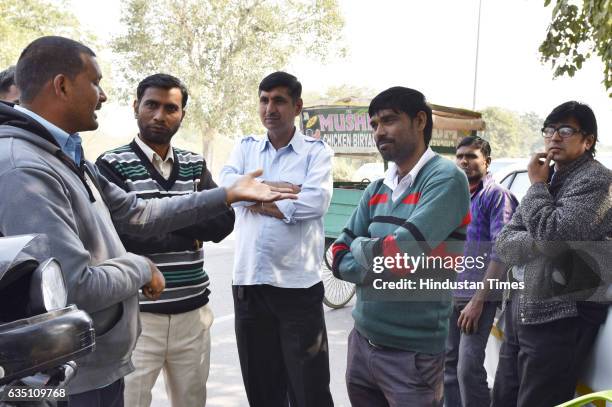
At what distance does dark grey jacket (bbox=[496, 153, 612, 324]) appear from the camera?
2.42 meters

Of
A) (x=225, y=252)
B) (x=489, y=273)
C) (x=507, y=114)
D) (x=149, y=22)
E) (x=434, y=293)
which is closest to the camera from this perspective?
(x=434, y=293)

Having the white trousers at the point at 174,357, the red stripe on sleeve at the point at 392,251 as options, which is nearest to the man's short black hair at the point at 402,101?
the red stripe on sleeve at the point at 392,251

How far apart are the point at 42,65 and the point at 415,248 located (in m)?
1.47

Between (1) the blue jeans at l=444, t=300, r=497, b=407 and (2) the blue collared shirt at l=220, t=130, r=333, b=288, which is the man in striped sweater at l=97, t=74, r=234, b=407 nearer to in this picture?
(2) the blue collared shirt at l=220, t=130, r=333, b=288

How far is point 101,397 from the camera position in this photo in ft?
6.10

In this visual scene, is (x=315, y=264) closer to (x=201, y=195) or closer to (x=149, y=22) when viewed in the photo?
(x=201, y=195)

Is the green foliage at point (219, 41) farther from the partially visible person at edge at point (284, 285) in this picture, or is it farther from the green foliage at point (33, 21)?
the partially visible person at edge at point (284, 285)

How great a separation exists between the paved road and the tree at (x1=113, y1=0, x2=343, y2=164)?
17720 millimetres

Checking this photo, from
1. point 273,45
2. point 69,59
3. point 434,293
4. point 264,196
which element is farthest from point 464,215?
point 273,45

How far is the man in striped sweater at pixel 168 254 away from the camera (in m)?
2.72

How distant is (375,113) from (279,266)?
992 mm

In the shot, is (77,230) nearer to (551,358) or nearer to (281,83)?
(281,83)

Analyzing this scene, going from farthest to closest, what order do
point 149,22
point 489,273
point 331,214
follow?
1. point 149,22
2. point 331,214
3. point 489,273

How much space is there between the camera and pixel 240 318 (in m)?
3.03
